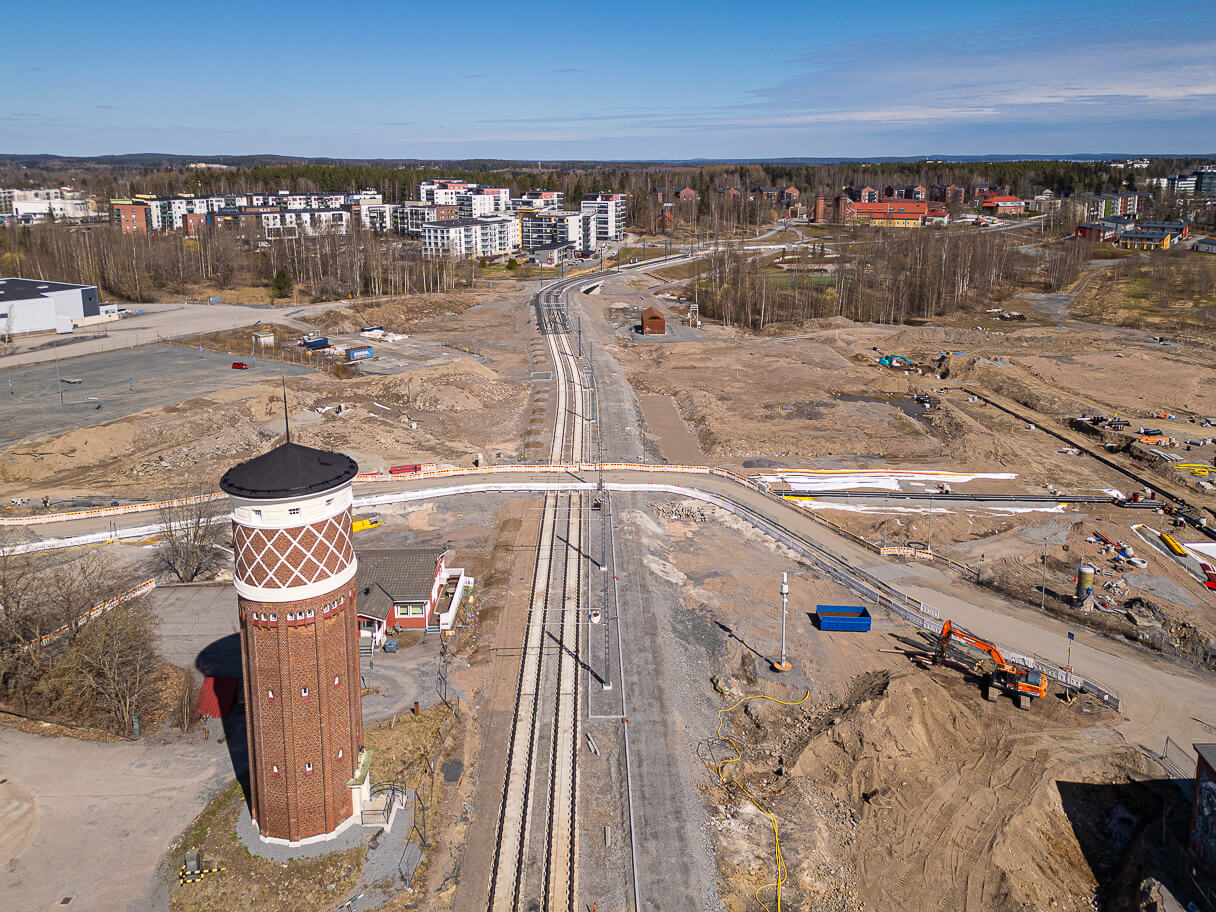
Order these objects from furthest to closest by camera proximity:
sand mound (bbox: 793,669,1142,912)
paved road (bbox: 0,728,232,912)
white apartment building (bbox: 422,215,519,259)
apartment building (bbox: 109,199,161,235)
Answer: apartment building (bbox: 109,199,161,235) → white apartment building (bbox: 422,215,519,259) → sand mound (bbox: 793,669,1142,912) → paved road (bbox: 0,728,232,912)

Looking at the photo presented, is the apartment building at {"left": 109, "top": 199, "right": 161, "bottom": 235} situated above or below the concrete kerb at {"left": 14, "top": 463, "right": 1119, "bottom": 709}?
above

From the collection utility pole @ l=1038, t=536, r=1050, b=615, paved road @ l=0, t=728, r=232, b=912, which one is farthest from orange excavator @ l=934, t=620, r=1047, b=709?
paved road @ l=0, t=728, r=232, b=912

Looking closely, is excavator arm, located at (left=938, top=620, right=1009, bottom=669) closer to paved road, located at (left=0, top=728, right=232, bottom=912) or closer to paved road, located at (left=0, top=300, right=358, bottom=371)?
paved road, located at (left=0, top=728, right=232, bottom=912)

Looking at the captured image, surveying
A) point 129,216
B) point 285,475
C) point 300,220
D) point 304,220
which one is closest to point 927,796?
point 285,475

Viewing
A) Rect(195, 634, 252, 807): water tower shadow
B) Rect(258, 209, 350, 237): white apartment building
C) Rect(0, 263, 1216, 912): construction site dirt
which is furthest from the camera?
Rect(258, 209, 350, 237): white apartment building

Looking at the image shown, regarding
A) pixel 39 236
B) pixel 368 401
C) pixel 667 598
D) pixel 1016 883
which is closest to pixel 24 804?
pixel 667 598

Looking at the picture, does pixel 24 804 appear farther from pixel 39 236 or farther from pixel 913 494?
pixel 39 236

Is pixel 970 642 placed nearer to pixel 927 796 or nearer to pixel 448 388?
pixel 927 796
